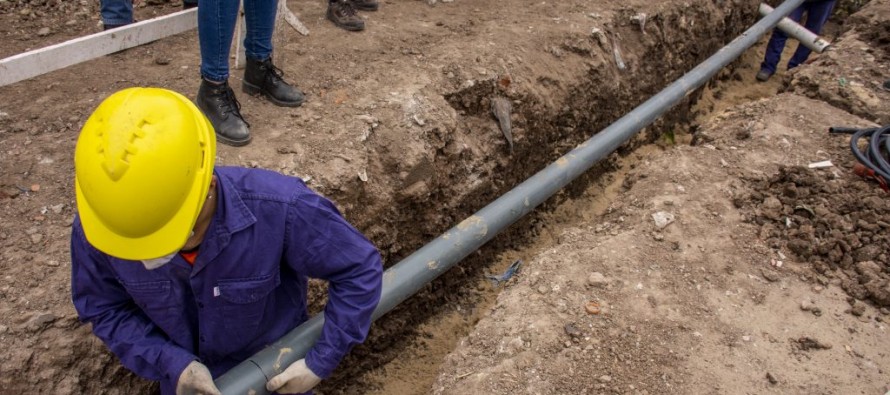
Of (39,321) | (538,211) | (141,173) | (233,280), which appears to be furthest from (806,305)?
(39,321)

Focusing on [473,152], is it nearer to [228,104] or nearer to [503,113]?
[503,113]

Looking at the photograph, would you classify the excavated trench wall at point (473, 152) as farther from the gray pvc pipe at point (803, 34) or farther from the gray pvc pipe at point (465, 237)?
the gray pvc pipe at point (803, 34)

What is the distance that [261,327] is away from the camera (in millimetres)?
2146

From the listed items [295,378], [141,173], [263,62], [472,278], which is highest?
[141,173]

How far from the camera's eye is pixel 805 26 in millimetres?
6812

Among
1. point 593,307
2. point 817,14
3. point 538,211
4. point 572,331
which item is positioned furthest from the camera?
point 817,14

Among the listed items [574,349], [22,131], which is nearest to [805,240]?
[574,349]

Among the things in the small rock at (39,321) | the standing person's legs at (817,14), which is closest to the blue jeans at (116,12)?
the small rock at (39,321)

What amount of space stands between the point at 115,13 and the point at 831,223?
4.63 metres

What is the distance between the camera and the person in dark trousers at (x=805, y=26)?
6.52 m

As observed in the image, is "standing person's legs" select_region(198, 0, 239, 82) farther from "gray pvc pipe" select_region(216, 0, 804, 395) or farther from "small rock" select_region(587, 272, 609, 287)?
"small rock" select_region(587, 272, 609, 287)

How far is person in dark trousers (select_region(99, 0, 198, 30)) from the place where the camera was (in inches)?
149

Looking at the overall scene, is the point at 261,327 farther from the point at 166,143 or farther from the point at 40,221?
the point at 40,221

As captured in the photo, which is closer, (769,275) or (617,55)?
(769,275)
